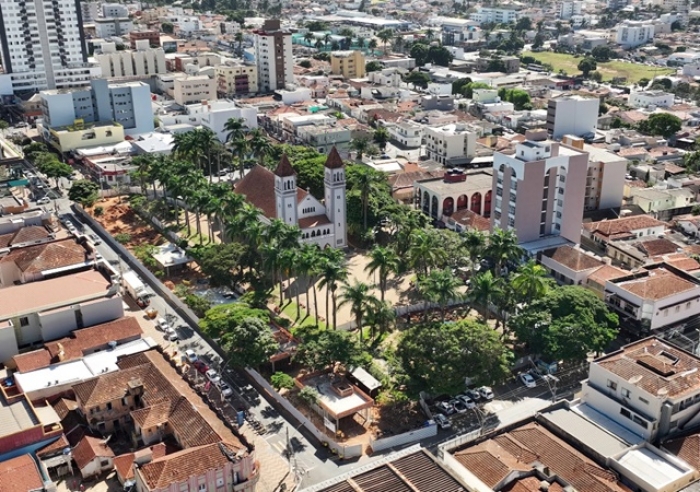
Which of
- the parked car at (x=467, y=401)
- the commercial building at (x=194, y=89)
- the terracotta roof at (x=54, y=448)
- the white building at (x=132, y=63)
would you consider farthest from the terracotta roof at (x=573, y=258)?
the white building at (x=132, y=63)

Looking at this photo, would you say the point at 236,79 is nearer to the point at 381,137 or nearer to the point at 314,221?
the point at 381,137

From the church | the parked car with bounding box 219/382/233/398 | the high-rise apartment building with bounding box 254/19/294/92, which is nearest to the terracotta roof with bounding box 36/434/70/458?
the parked car with bounding box 219/382/233/398

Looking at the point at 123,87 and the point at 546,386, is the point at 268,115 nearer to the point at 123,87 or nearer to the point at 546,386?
the point at 123,87

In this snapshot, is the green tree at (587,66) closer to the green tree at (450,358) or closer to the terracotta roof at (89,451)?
the green tree at (450,358)

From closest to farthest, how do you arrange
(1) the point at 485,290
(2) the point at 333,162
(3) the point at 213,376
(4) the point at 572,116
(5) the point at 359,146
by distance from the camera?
(3) the point at 213,376 < (1) the point at 485,290 < (2) the point at 333,162 < (5) the point at 359,146 < (4) the point at 572,116

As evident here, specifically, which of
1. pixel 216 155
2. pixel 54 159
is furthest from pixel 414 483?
pixel 54 159

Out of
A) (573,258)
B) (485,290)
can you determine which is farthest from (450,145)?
(485,290)
